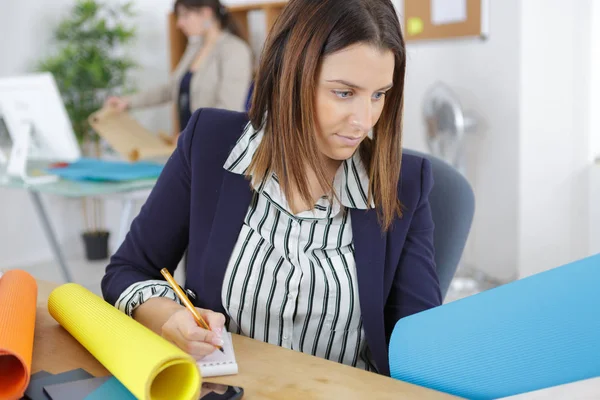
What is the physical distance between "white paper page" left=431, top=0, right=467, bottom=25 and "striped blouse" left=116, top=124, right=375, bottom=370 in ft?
9.33

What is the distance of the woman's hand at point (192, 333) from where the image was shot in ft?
3.26

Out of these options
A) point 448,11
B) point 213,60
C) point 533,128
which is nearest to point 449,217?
point 533,128

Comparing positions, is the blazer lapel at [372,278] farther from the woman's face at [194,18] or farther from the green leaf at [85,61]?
the green leaf at [85,61]

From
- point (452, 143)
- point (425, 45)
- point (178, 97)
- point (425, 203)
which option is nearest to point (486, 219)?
point (452, 143)

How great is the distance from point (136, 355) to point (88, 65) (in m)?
4.37

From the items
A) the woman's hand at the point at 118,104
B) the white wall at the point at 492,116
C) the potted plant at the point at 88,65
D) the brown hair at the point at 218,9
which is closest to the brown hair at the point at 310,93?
the woman's hand at the point at 118,104

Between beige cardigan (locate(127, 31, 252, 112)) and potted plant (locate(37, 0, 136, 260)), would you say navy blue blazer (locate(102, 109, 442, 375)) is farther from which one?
potted plant (locate(37, 0, 136, 260))

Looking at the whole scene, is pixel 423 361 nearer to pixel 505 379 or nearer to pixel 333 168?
pixel 505 379

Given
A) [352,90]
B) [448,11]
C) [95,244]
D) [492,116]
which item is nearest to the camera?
[352,90]

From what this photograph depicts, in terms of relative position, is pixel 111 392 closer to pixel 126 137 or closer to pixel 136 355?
pixel 136 355

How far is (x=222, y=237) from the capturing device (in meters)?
1.32

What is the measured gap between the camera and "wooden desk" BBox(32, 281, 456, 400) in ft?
2.97

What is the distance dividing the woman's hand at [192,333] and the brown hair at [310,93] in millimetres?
347

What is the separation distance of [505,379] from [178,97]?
3785 millimetres
